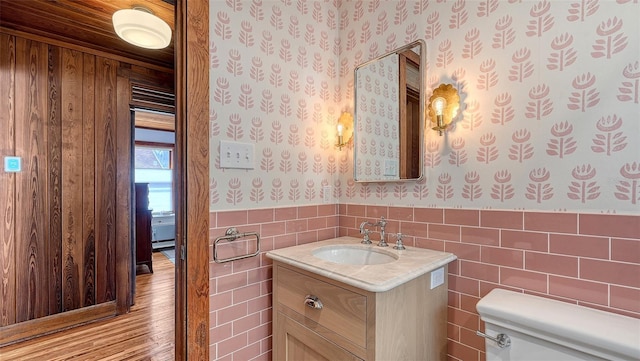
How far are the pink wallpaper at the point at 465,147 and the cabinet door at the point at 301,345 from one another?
154mm

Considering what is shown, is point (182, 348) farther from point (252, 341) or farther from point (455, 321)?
point (455, 321)

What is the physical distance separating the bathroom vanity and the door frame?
325 millimetres

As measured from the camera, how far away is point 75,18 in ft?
6.25

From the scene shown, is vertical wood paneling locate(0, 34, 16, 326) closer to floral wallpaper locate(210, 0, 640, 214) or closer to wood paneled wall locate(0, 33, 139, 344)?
wood paneled wall locate(0, 33, 139, 344)

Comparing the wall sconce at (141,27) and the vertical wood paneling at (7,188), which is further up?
the wall sconce at (141,27)

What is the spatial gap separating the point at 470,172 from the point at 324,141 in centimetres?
83

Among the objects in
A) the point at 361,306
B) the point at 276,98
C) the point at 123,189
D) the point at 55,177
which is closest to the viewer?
the point at 361,306

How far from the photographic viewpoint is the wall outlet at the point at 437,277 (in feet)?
3.73

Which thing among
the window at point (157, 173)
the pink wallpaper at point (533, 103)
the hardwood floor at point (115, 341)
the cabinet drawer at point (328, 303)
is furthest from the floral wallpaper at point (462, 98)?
the window at point (157, 173)

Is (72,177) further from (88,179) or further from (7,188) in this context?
(7,188)

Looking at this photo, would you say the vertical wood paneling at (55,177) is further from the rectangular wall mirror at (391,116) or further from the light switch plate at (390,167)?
the light switch plate at (390,167)

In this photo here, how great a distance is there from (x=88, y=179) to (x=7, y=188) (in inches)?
18.1

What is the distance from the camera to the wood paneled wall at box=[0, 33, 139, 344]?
2000mm

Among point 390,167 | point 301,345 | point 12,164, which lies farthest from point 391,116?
point 12,164
